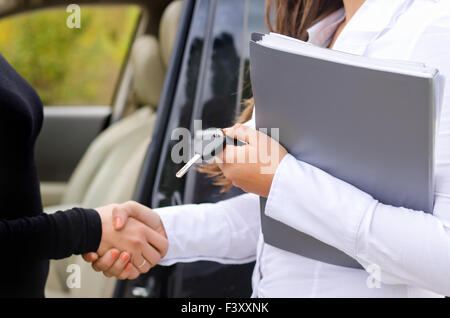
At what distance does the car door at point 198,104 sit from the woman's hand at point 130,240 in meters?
0.15

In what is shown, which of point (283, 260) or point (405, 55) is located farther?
point (283, 260)

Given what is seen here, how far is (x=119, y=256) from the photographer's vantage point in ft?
4.08

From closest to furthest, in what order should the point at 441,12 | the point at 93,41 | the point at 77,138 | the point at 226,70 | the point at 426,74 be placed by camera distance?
the point at 426,74
the point at 441,12
the point at 226,70
the point at 77,138
the point at 93,41

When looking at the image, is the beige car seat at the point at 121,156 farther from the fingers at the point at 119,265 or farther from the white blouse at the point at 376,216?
the white blouse at the point at 376,216

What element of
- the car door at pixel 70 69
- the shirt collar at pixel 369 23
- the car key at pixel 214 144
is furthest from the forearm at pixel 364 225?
the car door at pixel 70 69

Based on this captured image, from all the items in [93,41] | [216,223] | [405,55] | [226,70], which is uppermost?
[405,55]

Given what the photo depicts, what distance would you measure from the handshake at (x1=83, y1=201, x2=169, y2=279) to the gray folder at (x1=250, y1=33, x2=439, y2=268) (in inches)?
16.4

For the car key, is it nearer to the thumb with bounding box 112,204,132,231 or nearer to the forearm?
the forearm

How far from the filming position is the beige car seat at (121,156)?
189 centimetres

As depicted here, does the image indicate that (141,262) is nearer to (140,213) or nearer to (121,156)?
(140,213)

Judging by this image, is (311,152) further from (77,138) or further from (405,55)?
(77,138)

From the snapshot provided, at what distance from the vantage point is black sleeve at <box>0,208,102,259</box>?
41.8 inches
